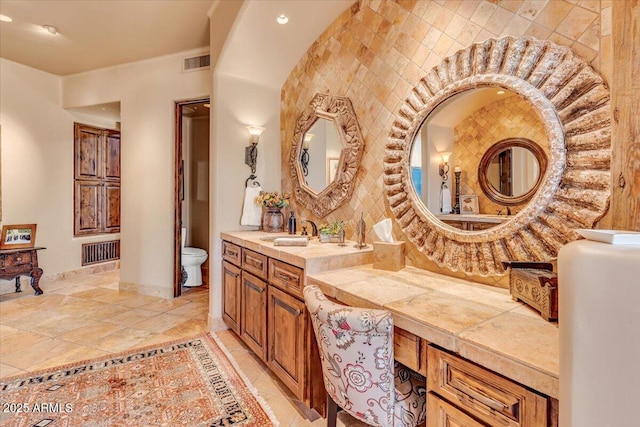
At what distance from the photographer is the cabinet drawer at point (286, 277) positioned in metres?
1.84

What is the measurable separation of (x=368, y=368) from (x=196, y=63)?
13.2ft

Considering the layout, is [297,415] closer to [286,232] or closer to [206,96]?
[286,232]

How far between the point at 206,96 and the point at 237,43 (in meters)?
1.28

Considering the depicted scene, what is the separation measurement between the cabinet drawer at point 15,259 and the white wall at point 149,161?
1104mm

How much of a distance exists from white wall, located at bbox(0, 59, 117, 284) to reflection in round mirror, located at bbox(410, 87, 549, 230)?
5.30m

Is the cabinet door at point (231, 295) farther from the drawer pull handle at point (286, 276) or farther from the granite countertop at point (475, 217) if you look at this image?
the granite countertop at point (475, 217)

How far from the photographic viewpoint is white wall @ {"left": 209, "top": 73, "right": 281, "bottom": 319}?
301 cm

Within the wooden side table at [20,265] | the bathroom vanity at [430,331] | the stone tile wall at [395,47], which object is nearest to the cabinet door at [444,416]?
the bathroom vanity at [430,331]

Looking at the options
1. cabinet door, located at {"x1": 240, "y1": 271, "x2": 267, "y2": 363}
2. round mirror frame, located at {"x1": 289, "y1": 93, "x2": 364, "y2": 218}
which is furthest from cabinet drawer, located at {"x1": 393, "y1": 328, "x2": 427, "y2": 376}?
round mirror frame, located at {"x1": 289, "y1": 93, "x2": 364, "y2": 218}

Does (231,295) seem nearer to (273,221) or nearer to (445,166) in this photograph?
(273,221)

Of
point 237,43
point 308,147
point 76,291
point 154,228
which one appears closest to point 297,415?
point 308,147

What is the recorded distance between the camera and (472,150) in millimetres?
1718

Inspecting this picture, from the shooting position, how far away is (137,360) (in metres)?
2.40

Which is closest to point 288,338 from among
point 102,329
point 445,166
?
point 445,166
